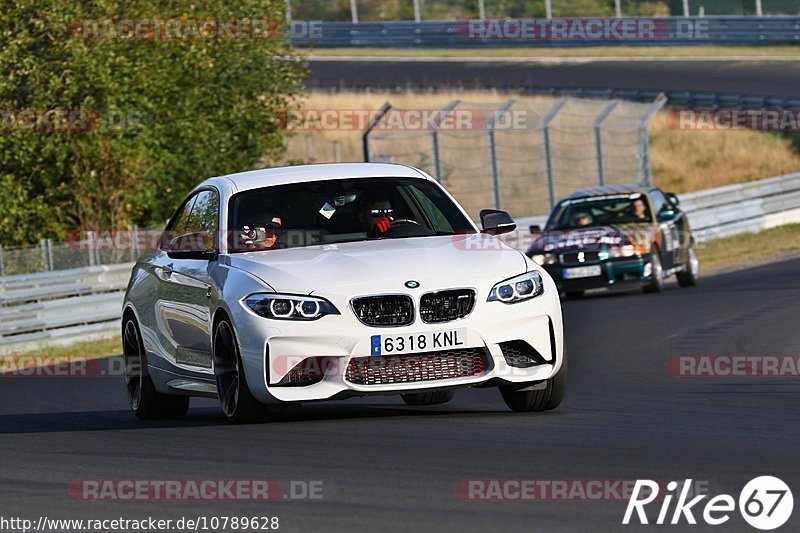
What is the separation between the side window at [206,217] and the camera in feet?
35.5

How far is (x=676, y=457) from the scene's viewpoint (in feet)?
25.7

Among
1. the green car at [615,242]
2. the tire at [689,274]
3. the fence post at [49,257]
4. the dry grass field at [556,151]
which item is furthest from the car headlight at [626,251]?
the dry grass field at [556,151]

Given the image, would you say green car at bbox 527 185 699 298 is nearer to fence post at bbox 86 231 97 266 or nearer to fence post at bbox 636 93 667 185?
fence post at bbox 86 231 97 266

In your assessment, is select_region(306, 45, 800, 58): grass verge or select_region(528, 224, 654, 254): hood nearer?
select_region(528, 224, 654, 254): hood

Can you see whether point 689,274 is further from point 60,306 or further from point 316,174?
point 316,174

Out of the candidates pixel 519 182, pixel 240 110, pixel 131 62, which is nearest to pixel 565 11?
pixel 519 182

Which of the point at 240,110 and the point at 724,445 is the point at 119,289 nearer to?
the point at 240,110

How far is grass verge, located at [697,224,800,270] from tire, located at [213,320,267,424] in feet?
65.9

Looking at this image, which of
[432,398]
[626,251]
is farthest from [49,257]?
[432,398]

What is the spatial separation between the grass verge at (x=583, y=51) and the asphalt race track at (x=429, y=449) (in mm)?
39989

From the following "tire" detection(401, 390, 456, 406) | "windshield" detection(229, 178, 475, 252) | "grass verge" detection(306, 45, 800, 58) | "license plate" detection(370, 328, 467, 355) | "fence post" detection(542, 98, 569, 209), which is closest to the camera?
"license plate" detection(370, 328, 467, 355)

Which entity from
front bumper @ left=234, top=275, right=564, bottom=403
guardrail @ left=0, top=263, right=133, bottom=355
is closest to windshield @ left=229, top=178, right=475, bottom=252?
front bumper @ left=234, top=275, right=564, bottom=403

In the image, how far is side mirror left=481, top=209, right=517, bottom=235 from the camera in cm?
1068

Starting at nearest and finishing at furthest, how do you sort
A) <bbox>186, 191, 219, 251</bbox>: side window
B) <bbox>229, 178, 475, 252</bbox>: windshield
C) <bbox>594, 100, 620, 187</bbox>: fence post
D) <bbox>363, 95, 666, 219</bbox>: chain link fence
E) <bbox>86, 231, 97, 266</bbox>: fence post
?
<bbox>229, 178, 475, 252</bbox>: windshield → <bbox>186, 191, 219, 251</bbox>: side window → <bbox>86, 231, 97, 266</bbox>: fence post → <bbox>363, 95, 666, 219</bbox>: chain link fence → <bbox>594, 100, 620, 187</bbox>: fence post
